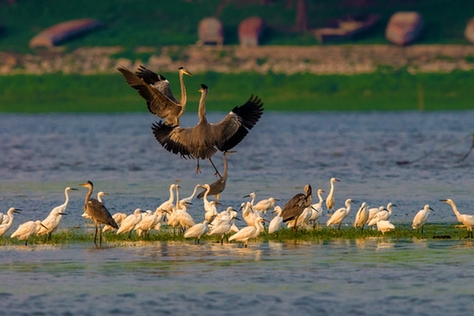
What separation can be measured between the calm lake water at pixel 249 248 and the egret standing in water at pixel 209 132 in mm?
1684

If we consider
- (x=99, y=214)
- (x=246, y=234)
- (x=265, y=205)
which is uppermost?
(x=265, y=205)

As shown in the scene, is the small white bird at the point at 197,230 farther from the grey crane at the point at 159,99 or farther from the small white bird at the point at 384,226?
the grey crane at the point at 159,99

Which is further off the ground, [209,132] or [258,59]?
[258,59]

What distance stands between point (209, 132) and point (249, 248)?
352 cm

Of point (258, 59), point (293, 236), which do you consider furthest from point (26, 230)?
point (258, 59)

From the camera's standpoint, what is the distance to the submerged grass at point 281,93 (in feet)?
207

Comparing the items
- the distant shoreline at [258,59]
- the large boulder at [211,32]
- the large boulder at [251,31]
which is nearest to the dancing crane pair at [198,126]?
the distant shoreline at [258,59]

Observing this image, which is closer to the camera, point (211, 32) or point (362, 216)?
point (362, 216)

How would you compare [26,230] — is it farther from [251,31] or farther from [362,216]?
[251,31]

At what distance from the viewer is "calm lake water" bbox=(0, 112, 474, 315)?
1442 cm

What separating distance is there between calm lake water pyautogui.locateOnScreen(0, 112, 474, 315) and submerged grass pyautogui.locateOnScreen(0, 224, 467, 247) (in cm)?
33

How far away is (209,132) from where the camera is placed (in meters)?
21.2

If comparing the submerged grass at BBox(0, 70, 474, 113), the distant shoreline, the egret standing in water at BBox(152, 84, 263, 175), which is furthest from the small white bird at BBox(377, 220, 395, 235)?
the distant shoreline

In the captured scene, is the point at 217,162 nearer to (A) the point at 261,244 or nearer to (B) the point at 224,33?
(A) the point at 261,244
